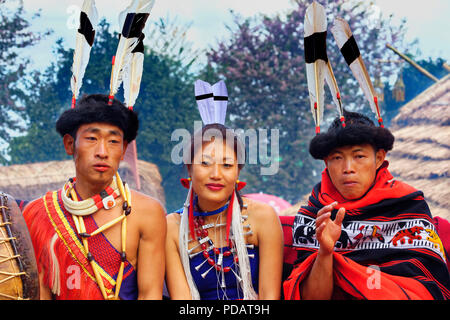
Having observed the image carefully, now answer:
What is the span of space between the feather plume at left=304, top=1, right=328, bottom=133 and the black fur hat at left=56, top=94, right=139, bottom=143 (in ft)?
4.16

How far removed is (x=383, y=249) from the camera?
2977mm

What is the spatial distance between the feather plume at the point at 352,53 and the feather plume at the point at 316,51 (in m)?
0.14

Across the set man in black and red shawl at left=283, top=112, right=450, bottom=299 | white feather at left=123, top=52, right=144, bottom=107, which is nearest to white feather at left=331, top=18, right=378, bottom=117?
man in black and red shawl at left=283, top=112, right=450, bottom=299

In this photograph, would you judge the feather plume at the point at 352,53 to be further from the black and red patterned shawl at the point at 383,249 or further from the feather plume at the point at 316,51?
the black and red patterned shawl at the point at 383,249

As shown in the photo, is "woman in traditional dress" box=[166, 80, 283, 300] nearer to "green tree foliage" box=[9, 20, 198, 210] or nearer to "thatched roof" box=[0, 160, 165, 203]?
"thatched roof" box=[0, 160, 165, 203]

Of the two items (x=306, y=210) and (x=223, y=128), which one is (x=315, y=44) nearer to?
(x=223, y=128)

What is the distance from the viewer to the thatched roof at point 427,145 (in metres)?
12.3

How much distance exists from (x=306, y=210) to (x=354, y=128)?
0.66 meters

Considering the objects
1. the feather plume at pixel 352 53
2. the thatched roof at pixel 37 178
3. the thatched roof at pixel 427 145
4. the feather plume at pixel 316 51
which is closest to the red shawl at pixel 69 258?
the feather plume at pixel 316 51

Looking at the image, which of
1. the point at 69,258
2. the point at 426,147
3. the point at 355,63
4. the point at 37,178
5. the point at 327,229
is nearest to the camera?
the point at 327,229

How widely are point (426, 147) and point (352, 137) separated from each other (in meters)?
12.0

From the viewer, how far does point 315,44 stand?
3.22m

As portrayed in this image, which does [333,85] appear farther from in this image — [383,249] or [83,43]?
[83,43]

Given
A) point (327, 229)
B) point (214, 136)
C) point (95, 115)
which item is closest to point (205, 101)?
point (214, 136)
